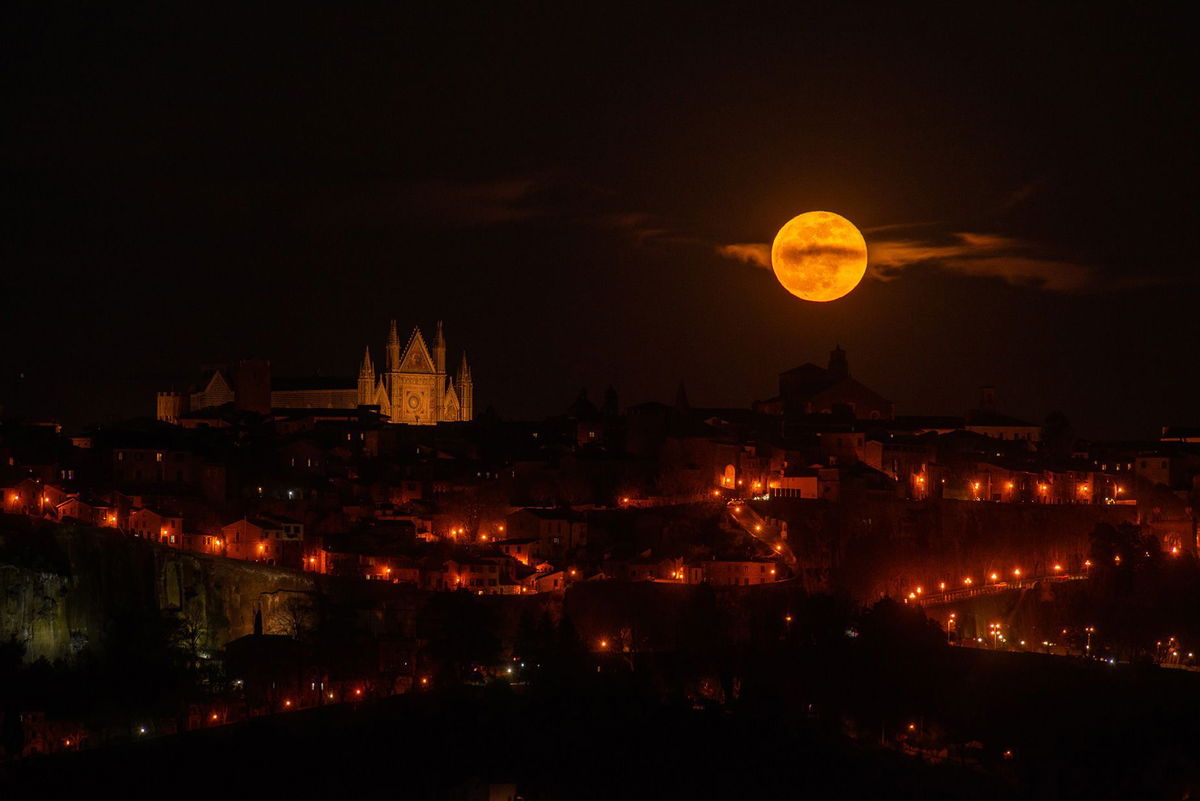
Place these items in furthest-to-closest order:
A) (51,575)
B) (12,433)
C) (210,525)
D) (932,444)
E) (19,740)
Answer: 1. (932,444)
2. (12,433)
3. (210,525)
4. (51,575)
5. (19,740)

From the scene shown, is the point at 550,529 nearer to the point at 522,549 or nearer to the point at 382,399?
the point at 522,549

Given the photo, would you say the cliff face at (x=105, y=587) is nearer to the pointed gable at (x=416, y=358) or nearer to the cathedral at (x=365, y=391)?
the cathedral at (x=365, y=391)

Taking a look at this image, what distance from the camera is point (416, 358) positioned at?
77312 millimetres

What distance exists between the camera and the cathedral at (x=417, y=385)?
74.3 m

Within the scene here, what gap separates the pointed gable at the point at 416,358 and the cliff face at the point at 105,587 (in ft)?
116

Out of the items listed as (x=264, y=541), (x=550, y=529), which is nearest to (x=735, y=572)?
(x=550, y=529)

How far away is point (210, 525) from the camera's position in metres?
44.2

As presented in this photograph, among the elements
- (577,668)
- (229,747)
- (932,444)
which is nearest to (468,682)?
(577,668)

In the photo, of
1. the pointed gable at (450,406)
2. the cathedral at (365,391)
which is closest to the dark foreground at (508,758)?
the cathedral at (365,391)

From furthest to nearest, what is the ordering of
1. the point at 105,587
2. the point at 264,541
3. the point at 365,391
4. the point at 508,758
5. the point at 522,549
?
the point at 365,391 < the point at 522,549 < the point at 264,541 < the point at 105,587 < the point at 508,758

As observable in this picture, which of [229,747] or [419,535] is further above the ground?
[419,535]

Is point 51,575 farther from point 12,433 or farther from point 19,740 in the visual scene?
point 12,433

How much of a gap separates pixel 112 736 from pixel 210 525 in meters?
10.2

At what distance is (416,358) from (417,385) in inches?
49.3
